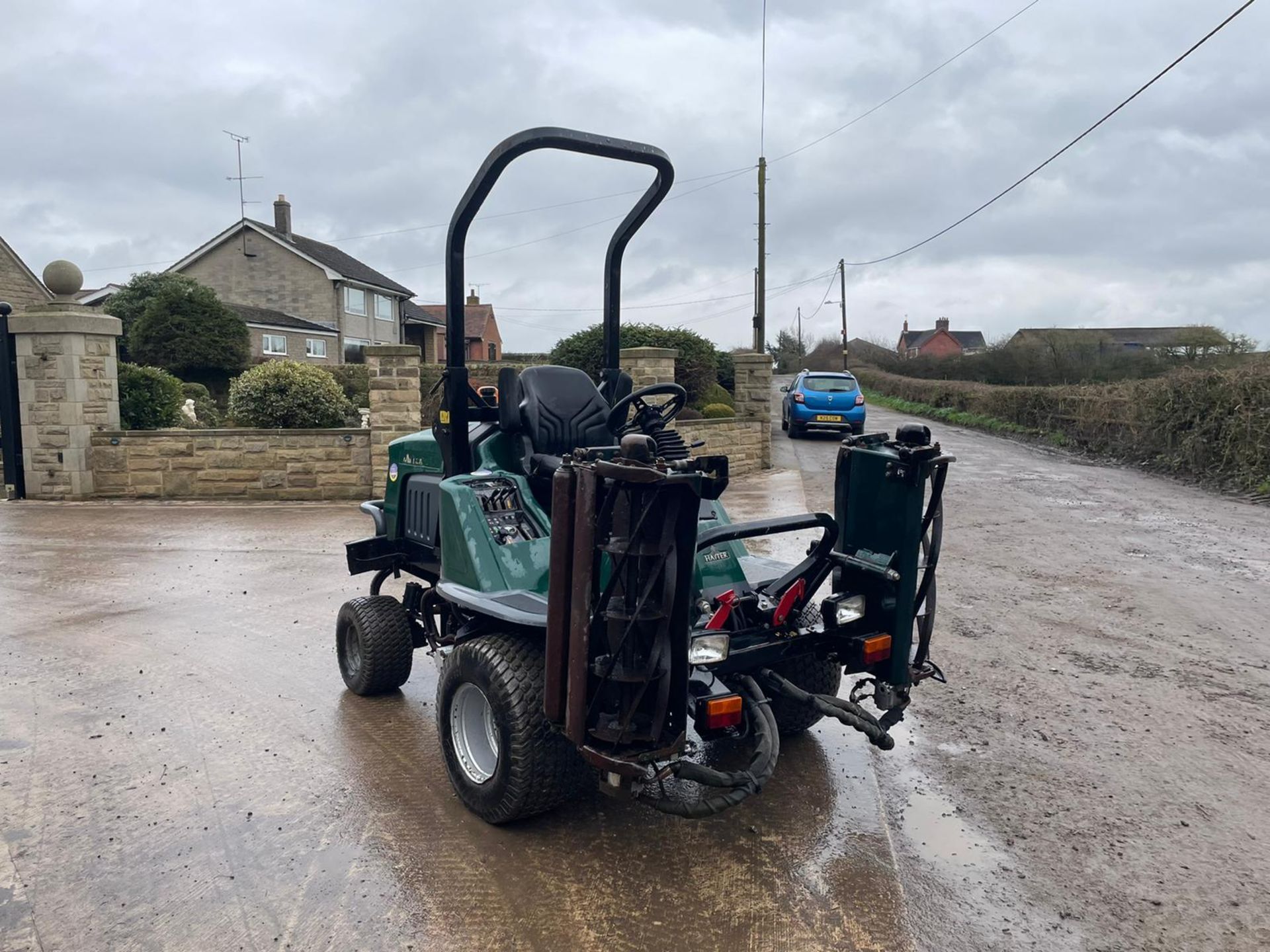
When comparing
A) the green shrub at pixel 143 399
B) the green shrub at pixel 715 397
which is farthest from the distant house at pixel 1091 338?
the green shrub at pixel 143 399

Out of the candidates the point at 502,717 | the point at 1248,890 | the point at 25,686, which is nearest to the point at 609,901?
the point at 502,717

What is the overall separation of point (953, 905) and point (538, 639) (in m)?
1.60

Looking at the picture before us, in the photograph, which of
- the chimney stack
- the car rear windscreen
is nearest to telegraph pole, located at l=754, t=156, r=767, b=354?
the car rear windscreen

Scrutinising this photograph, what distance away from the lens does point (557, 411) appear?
Result: 426 centimetres

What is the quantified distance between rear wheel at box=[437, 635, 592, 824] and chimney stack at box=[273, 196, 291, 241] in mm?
40855

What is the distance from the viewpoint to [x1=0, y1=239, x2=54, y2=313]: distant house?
27547mm

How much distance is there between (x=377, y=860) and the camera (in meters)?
3.16

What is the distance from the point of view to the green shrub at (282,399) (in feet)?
41.6

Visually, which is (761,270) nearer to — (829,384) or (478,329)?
(829,384)

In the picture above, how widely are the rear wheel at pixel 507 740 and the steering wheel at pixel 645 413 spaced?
1.32 metres

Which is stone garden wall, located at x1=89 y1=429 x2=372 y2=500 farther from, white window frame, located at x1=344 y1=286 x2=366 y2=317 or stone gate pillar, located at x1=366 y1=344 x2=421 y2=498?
white window frame, located at x1=344 y1=286 x2=366 y2=317

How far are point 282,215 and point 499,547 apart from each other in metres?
41.0

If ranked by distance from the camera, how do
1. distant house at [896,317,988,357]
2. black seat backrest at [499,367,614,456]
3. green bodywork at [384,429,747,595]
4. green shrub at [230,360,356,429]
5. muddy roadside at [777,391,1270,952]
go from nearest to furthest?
muddy roadside at [777,391,1270,952]
green bodywork at [384,429,747,595]
black seat backrest at [499,367,614,456]
green shrub at [230,360,356,429]
distant house at [896,317,988,357]

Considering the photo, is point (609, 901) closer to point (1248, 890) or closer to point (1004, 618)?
point (1248, 890)
